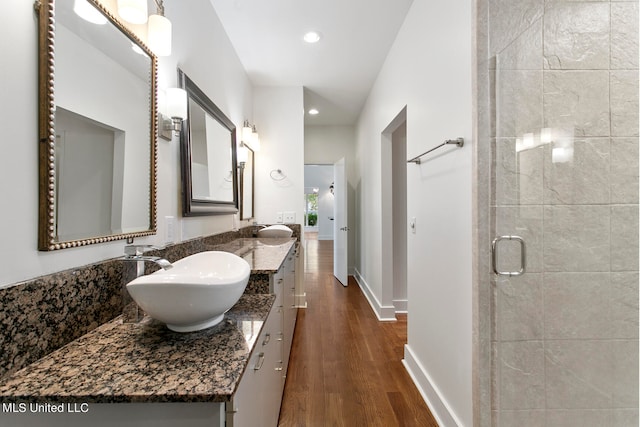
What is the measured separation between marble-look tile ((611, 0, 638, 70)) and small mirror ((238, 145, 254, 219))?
2.53 m

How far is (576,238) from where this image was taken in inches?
47.9

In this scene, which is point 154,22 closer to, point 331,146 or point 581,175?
point 581,175

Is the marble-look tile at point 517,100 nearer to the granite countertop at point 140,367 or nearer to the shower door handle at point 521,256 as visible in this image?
the shower door handle at point 521,256

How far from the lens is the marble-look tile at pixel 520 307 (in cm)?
122

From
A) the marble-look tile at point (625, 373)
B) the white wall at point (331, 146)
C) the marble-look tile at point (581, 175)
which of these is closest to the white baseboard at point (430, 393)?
the marble-look tile at point (625, 373)

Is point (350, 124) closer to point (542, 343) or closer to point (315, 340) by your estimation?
point (315, 340)

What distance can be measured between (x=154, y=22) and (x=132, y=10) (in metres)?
0.15

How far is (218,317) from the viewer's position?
95 centimetres

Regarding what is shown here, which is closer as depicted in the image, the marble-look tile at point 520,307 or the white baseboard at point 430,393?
the marble-look tile at point 520,307

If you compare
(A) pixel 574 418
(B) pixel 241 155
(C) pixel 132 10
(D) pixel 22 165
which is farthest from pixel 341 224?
(D) pixel 22 165

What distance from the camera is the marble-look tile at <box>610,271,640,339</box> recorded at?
120 centimetres

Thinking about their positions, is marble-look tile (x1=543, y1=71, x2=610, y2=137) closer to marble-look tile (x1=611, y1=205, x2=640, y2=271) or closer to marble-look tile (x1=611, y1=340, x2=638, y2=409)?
marble-look tile (x1=611, y1=205, x2=640, y2=271)

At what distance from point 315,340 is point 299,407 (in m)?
0.85
